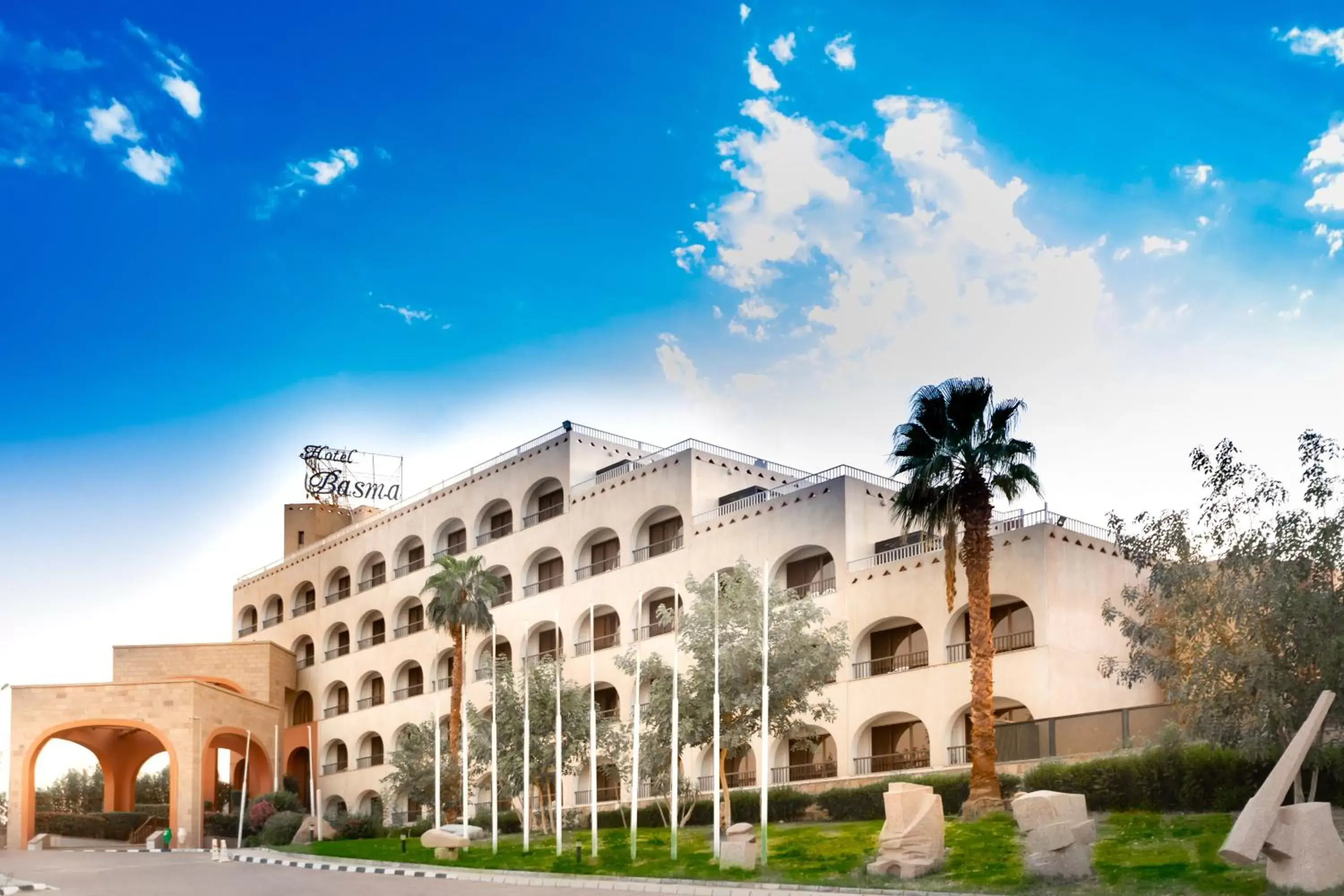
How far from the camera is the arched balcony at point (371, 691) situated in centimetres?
7144

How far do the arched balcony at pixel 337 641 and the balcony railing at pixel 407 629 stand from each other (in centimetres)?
613

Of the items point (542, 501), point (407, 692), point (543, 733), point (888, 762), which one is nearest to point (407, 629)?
point (407, 692)

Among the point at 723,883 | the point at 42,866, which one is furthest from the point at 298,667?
Answer: the point at 723,883

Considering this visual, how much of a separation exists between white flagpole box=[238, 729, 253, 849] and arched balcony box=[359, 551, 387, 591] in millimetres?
9351

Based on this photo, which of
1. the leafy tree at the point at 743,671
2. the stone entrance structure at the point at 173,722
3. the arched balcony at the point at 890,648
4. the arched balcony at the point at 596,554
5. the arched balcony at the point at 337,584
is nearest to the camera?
the leafy tree at the point at 743,671

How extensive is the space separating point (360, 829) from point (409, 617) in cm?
1622

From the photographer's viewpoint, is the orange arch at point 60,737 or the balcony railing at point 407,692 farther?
the balcony railing at point 407,692

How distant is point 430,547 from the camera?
6912 cm

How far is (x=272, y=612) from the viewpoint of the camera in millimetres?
82250

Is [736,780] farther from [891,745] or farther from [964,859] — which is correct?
[964,859]

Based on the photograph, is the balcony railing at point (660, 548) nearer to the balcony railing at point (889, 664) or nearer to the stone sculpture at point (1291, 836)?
the balcony railing at point (889, 664)

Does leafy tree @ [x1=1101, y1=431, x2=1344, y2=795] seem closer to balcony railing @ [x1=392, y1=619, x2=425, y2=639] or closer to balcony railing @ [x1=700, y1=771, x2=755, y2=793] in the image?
balcony railing @ [x1=700, y1=771, x2=755, y2=793]

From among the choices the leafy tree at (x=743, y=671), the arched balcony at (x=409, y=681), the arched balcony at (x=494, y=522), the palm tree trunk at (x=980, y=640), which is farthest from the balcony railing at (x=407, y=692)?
the palm tree trunk at (x=980, y=640)

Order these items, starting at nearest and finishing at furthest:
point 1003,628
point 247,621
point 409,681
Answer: point 1003,628 < point 409,681 < point 247,621
